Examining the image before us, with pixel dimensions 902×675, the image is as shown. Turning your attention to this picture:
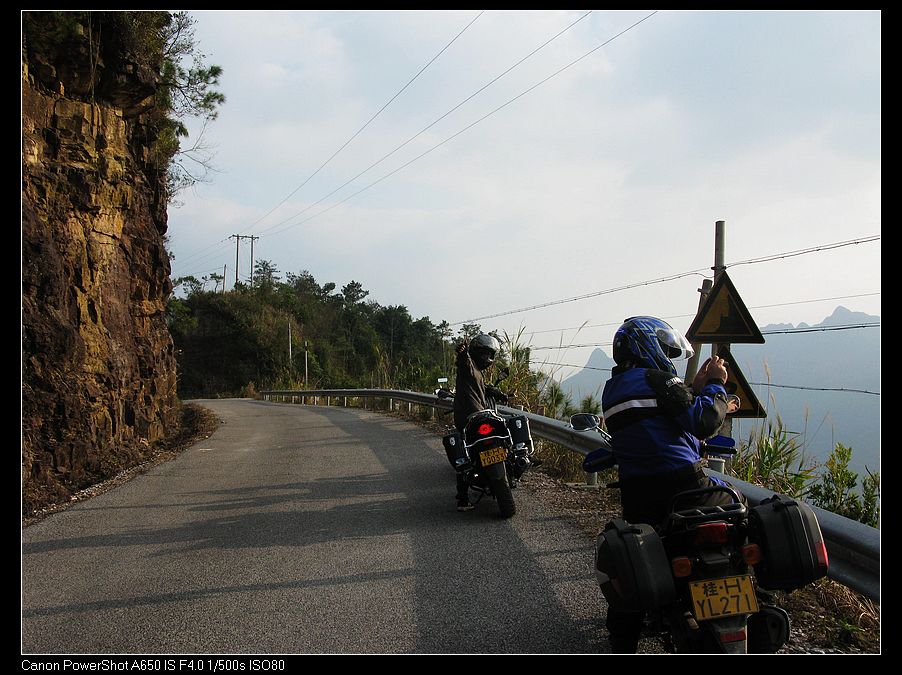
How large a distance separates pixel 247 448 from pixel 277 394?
2681 centimetres

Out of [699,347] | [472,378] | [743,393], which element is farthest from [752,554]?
[472,378]

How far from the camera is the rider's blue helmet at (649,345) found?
3.72 meters

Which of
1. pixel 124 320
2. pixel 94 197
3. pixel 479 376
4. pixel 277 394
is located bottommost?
pixel 277 394

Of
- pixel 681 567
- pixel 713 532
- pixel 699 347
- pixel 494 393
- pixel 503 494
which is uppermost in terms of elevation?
pixel 699 347

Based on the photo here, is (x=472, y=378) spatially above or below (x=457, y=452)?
above

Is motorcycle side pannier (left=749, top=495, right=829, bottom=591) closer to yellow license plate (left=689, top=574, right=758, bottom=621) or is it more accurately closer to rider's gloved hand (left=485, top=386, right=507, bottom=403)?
yellow license plate (left=689, top=574, right=758, bottom=621)

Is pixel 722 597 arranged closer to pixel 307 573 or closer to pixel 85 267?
pixel 307 573

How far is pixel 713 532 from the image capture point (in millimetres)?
3094

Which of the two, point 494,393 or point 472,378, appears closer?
point 472,378

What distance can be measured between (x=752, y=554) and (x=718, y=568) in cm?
18

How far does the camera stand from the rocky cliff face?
9.29 m

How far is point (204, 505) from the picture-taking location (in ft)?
25.2

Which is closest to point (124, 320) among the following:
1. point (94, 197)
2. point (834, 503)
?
point (94, 197)
